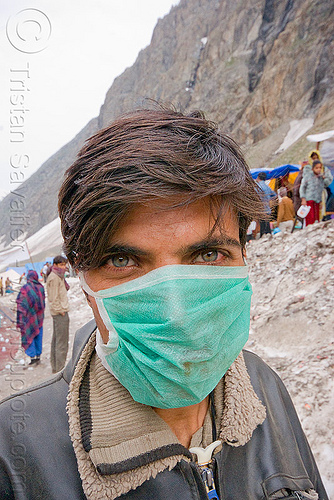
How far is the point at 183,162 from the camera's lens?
1.07 m

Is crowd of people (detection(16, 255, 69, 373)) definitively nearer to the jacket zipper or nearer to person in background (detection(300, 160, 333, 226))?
the jacket zipper

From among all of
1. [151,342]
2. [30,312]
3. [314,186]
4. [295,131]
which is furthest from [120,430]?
[295,131]

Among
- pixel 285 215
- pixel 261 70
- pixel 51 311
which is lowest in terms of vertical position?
pixel 51 311

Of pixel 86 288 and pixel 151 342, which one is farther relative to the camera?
pixel 86 288

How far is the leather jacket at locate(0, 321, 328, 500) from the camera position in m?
0.97

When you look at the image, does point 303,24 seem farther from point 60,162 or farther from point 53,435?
point 60,162

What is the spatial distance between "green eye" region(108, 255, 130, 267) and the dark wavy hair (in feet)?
0.12

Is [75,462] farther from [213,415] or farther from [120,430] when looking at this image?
[213,415]

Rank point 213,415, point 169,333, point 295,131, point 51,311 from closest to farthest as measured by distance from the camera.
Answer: point 169,333
point 213,415
point 51,311
point 295,131

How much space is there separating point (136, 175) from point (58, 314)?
16.8 feet

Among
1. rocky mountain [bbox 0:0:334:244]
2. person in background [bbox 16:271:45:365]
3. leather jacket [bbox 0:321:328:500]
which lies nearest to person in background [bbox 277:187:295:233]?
person in background [bbox 16:271:45:365]

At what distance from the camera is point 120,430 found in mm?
1033

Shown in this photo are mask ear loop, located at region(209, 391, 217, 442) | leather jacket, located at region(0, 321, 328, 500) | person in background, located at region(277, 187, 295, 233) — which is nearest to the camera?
leather jacket, located at region(0, 321, 328, 500)

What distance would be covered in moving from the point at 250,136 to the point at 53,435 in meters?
34.7
